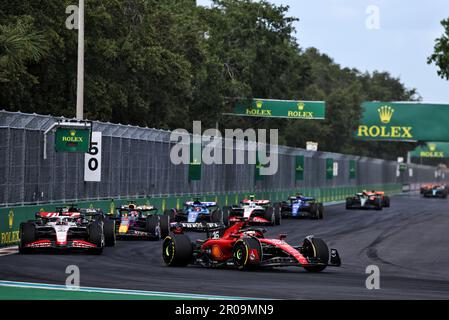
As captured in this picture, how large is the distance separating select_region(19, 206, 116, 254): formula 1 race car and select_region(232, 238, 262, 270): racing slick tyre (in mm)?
4035

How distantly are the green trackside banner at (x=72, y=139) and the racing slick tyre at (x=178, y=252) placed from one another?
26.1 feet

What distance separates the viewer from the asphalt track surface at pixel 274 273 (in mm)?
15430

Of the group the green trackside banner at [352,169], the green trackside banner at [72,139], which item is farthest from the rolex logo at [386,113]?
the green trackside banner at [72,139]

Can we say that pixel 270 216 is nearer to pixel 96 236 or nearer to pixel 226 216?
pixel 226 216

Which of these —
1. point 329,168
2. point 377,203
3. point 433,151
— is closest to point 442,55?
point 377,203

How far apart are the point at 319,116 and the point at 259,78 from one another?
60.5ft

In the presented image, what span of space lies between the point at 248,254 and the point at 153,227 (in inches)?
334

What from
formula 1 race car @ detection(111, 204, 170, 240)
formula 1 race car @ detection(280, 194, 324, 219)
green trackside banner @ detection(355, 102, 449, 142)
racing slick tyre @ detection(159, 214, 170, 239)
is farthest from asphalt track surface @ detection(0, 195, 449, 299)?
green trackside banner @ detection(355, 102, 449, 142)

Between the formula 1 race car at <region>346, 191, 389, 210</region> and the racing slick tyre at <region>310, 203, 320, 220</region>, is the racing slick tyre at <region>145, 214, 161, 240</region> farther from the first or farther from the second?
the formula 1 race car at <region>346, 191, 389, 210</region>

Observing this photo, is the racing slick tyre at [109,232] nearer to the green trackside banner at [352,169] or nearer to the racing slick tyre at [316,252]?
the racing slick tyre at [316,252]

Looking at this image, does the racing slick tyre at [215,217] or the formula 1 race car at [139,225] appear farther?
the racing slick tyre at [215,217]

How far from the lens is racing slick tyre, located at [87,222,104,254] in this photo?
22.3 meters

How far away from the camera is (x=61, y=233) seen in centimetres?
2208

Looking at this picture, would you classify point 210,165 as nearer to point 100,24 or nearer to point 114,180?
point 100,24
